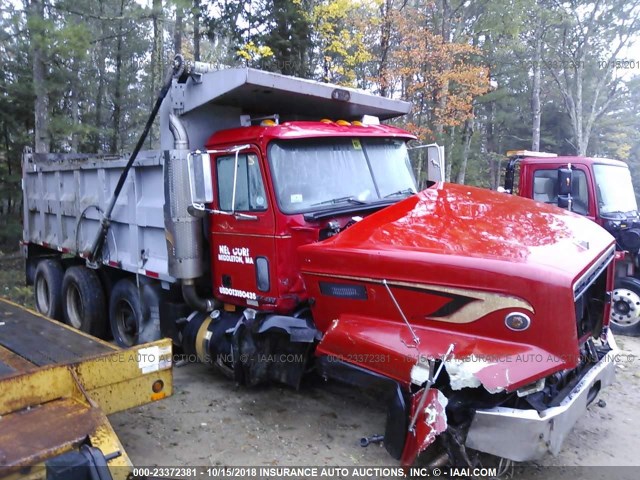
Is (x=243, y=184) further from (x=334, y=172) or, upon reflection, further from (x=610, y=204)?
(x=610, y=204)

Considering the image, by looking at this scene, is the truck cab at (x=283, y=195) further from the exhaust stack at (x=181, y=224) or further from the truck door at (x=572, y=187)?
the truck door at (x=572, y=187)

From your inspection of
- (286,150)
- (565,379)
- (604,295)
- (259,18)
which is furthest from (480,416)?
(259,18)

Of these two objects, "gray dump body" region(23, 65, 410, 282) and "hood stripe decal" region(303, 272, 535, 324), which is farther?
"gray dump body" region(23, 65, 410, 282)

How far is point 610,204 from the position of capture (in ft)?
24.6

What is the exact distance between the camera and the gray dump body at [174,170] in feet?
15.9

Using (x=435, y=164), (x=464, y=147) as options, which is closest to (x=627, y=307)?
(x=435, y=164)

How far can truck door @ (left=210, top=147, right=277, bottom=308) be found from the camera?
452 cm

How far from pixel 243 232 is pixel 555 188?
5006mm

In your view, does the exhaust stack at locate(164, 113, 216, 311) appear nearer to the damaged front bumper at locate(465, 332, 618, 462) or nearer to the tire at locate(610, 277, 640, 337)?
the damaged front bumper at locate(465, 332, 618, 462)

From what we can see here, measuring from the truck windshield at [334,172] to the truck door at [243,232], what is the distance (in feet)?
0.64

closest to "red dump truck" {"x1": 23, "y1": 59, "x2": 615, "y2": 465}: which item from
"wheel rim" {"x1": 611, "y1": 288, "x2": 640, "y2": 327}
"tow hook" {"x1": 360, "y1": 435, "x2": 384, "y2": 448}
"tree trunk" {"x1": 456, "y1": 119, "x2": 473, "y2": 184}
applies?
"tow hook" {"x1": 360, "y1": 435, "x2": 384, "y2": 448}

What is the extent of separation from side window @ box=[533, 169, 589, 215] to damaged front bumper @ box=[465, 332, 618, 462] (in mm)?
4965

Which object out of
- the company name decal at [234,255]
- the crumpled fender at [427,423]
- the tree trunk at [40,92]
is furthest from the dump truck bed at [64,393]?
the tree trunk at [40,92]

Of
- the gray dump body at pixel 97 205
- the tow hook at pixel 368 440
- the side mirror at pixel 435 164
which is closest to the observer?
the tow hook at pixel 368 440
